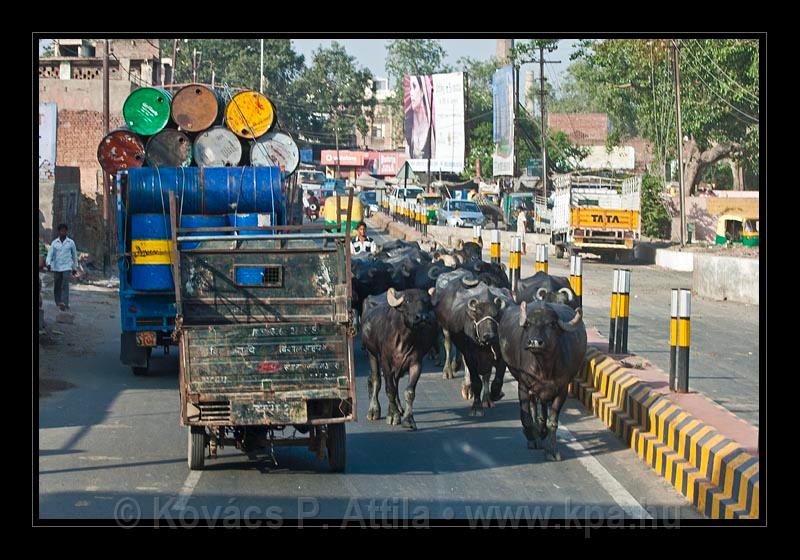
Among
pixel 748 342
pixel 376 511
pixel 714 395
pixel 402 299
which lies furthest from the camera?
pixel 748 342

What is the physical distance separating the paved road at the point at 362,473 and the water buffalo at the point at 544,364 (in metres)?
0.24

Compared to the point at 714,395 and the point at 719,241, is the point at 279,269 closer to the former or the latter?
the point at 714,395

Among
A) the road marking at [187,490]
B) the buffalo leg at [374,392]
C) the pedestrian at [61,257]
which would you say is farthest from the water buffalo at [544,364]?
the pedestrian at [61,257]

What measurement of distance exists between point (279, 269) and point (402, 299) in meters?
1.64

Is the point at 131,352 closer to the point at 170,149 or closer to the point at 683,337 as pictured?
the point at 170,149

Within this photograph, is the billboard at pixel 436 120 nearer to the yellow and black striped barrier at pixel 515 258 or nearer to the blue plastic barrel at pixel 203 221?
the yellow and black striped barrier at pixel 515 258

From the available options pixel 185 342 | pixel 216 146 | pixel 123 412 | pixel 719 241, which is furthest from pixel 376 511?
pixel 719 241

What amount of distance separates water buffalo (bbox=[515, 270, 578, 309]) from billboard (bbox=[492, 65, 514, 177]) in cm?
4474

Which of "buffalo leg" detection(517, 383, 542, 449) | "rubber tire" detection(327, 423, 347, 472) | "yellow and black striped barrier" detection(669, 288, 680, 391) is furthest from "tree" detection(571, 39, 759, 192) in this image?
"rubber tire" detection(327, 423, 347, 472)

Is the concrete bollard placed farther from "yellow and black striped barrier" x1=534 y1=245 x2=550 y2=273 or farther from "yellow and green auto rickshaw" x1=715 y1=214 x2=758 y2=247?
"yellow and green auto rickshaw" x1=715 y1=214 x2=758 y2=247

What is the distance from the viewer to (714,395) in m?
13.9

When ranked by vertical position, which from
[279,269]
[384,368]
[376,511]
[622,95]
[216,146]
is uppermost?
[622,95]

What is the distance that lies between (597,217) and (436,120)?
33505 millimetres

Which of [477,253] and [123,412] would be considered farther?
[477,253]
